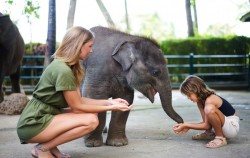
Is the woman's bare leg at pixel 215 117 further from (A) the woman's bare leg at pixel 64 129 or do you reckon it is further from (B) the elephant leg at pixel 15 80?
(B) the elephant leg at pixel 15 80

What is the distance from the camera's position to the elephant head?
169 inches

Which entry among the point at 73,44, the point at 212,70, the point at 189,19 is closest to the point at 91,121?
the point at 73,44

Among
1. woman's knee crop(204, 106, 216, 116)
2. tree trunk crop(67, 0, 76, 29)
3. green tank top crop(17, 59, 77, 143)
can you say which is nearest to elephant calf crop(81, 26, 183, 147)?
woman's knee crop(204, 106, 216, 116)

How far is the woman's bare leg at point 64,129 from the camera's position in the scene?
3396 millimetres

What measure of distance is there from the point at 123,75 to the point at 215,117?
3.58 ft

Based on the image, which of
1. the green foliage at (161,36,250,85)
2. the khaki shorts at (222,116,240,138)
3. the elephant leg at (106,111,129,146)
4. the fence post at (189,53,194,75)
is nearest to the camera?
the khaki shorts at (222,116,240,138)

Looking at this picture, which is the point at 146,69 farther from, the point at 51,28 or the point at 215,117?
the point at 51,28

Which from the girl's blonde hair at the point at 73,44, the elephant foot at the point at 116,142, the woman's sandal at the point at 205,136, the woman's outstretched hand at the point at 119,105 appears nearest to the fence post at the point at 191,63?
the woman's sandal at the point at 205,136

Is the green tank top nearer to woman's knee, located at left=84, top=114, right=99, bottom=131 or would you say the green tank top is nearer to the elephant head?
woman's knee, located at left=84, top=114, right=99, bottom=131

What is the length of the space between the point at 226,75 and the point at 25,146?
11.5 metres

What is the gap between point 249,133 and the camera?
4973 mm

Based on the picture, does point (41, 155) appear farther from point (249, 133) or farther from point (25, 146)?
point (249, 133)

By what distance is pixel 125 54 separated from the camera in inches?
171

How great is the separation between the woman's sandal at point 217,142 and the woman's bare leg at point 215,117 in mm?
61
